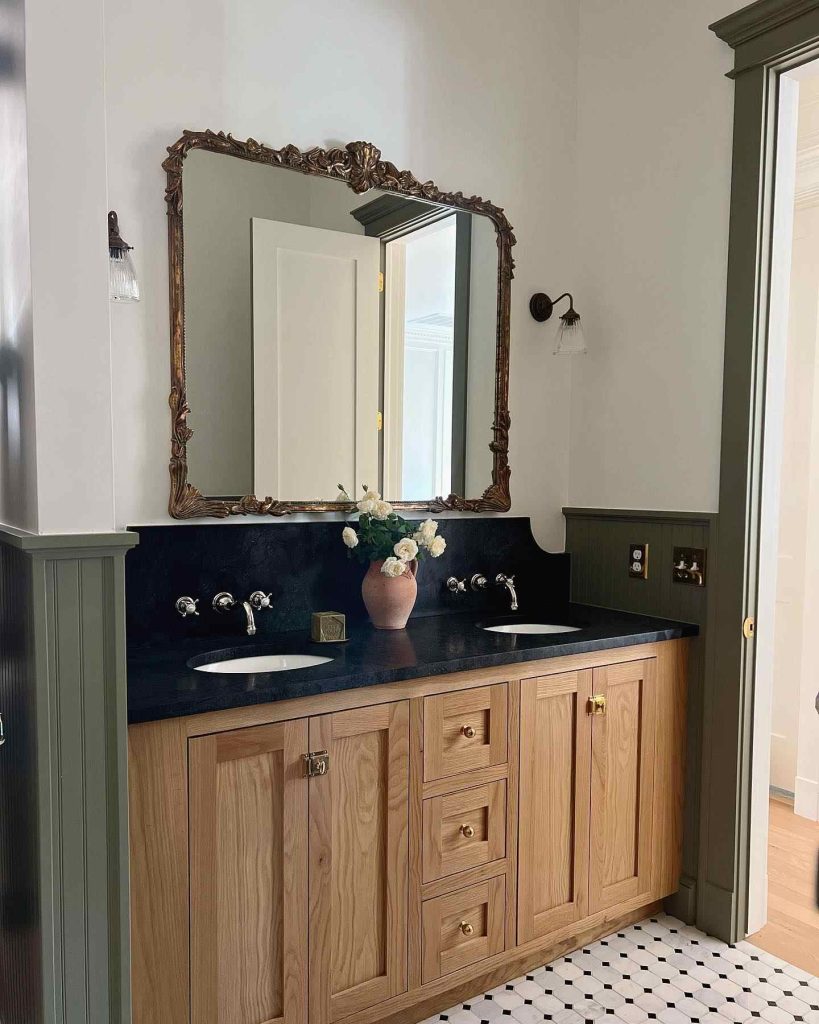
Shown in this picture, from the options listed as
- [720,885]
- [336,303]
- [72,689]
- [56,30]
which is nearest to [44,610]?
[72,689]

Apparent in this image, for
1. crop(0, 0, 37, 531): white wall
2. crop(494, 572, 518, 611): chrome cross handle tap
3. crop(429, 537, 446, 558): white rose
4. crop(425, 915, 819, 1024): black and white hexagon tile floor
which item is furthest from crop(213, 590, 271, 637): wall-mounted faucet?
crop(425, 915, 819, 1024): black and white hexagon tile floor

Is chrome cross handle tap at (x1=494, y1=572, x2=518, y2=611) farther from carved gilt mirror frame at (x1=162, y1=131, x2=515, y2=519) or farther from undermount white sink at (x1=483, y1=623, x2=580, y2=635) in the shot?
carved gilt mirror frame at (x1=162, y1=131, x2=515, y2=519)

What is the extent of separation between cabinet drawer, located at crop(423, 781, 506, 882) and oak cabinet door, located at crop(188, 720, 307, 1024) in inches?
13.4

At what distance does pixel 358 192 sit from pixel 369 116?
0.23 meters

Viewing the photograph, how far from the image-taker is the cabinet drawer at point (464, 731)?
1.93 m

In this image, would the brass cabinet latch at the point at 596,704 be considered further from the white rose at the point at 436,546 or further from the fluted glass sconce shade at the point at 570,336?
the fluted glass sconce shade at the point at 570,336

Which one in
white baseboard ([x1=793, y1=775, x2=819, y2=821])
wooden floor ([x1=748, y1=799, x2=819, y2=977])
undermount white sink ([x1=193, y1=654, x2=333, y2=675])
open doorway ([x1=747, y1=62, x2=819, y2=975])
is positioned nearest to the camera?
undermount white sink ([x1=193, y1=654, x2=333, y2=675])

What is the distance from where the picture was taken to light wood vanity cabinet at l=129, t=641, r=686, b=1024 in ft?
5.21

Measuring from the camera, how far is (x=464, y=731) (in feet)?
6.54

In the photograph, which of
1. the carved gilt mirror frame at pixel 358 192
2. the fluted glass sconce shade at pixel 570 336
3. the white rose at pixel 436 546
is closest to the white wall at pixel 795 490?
the fluted glass sconce shade at pixel 570 336

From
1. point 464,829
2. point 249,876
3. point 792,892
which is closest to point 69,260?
point 249,876

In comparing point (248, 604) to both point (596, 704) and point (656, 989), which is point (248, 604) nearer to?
point (596, 704)

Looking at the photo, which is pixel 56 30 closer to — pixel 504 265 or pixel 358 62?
pixel 358 62

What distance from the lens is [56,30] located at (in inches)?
50.9
